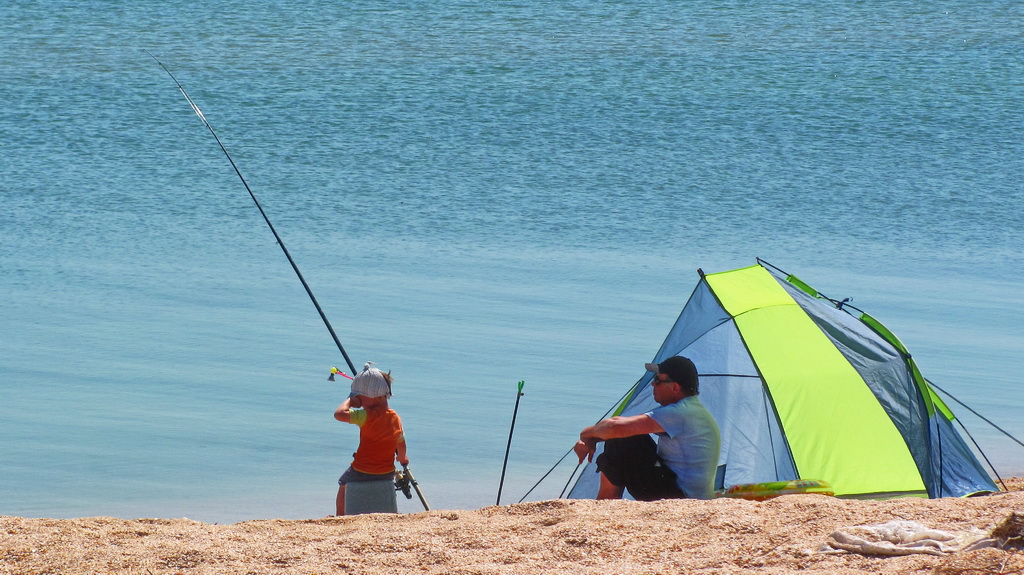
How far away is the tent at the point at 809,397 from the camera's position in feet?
17.1

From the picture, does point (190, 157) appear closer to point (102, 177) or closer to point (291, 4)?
point (102, 177)

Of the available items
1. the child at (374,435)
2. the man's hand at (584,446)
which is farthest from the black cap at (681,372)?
the child at (374,435)

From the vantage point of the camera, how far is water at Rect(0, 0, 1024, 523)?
6.79 m

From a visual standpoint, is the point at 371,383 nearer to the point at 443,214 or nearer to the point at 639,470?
the point at 639,470

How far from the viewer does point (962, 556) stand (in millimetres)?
3088

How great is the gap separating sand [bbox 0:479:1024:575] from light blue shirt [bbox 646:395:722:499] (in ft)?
1.41

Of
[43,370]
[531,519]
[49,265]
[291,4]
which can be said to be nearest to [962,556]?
[531,519]

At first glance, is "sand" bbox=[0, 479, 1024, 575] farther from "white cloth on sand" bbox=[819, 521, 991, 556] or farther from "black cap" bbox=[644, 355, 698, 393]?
"black cap" bbox=[644, 355, 698, 393]

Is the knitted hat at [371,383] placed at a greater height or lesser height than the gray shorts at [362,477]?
greater

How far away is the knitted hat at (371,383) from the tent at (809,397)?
3.83 feet

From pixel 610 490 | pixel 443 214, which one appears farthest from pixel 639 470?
pixel 443 214

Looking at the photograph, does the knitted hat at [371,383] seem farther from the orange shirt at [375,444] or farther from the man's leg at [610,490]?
the man's leg at [610,490]

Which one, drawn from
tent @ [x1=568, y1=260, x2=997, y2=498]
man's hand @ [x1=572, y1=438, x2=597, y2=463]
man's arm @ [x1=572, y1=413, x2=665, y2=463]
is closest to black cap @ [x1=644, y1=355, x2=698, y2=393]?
man's arm @ [x1=572, y1=413, x2=665, y2=463]

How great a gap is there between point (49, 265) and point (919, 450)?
753cm
